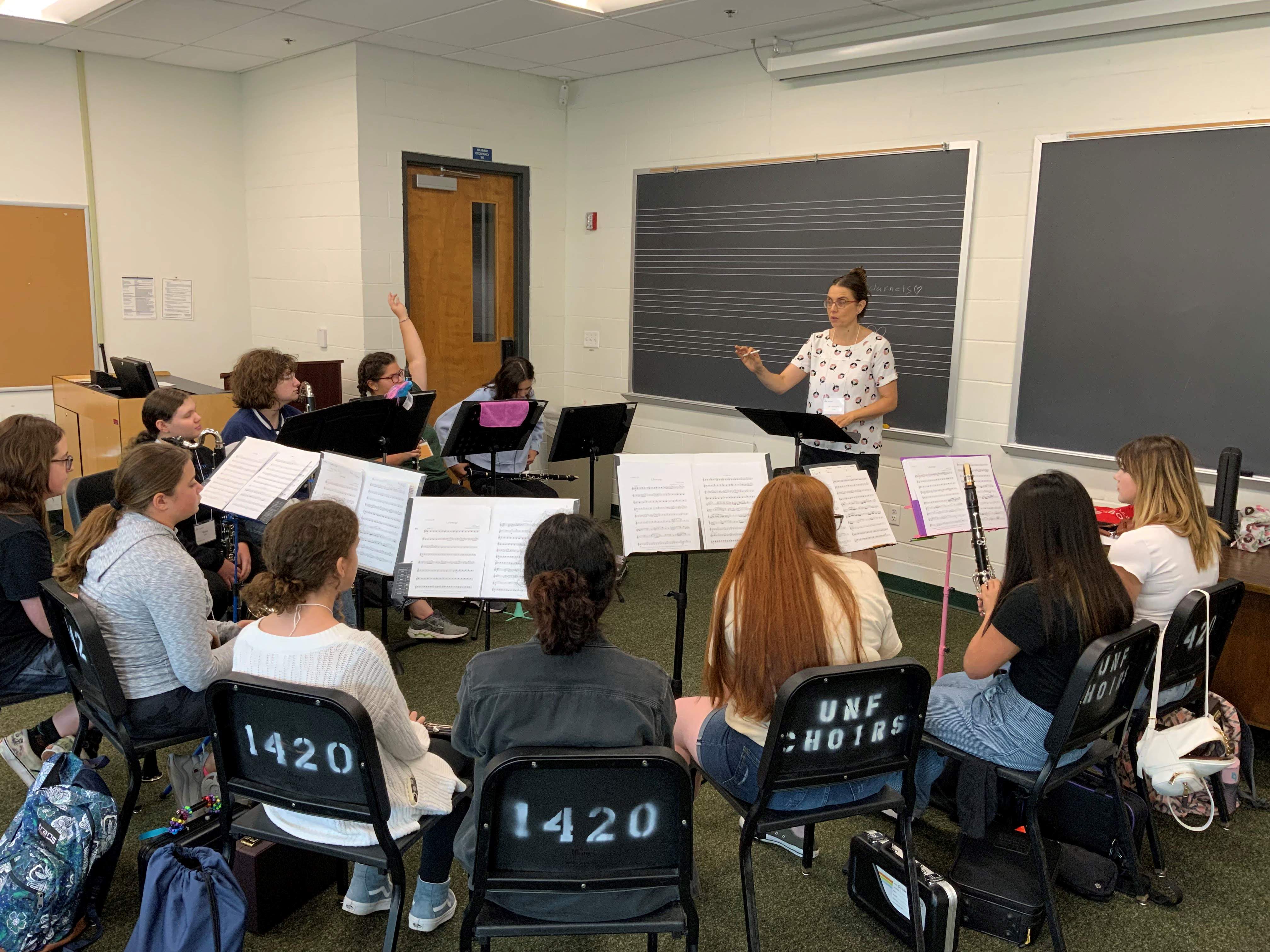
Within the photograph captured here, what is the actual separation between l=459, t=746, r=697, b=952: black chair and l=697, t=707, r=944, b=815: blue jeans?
36cm

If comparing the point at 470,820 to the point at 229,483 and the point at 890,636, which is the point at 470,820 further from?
the point at 229,483

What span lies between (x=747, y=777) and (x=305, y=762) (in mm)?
938

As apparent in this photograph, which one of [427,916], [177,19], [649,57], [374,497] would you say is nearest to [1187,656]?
[427,916]

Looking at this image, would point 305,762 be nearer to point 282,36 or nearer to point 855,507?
point 855,507

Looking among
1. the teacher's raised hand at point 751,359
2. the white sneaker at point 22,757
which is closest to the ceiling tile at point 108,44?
the teacher's raised hand at point 751,359

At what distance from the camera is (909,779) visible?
2105mm

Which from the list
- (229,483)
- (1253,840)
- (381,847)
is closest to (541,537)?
(381,847)

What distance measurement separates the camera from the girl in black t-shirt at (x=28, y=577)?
251 cm

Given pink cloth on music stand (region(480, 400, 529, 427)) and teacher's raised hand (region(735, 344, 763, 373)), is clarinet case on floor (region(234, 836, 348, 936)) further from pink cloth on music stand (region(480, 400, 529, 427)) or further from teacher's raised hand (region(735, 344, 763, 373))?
teacher's raised hand (region(735, 344, 763, 373))

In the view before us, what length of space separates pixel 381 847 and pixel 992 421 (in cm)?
352

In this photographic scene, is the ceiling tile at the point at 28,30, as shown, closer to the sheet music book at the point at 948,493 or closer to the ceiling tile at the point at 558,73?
the ceiling tile at the point at 558,73

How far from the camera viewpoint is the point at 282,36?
5.03 m

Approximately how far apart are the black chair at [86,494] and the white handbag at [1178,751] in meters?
3.04

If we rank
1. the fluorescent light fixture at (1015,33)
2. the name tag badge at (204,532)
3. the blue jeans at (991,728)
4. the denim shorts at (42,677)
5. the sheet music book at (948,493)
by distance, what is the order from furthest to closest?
the fluorescent light fixture at (1015,33) → the name tag badge at (204,532) → the sheet music book at (948,493) → the denim shorts at (42,677) → the blue jeans at (991,728)
